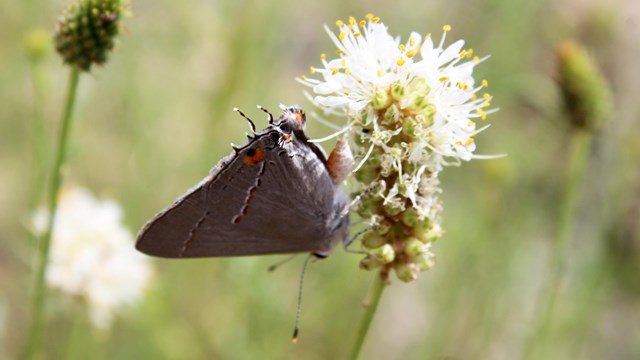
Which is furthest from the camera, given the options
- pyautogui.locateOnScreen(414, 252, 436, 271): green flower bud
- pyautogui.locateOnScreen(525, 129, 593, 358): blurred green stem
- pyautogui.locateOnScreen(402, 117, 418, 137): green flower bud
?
pyautogui.locateOnScreen(525, 129, 593, 358): blurred green stem

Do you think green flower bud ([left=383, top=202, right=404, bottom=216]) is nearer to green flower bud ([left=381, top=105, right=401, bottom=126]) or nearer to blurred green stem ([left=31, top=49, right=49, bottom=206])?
green flower bud ([left=381, top=105, right=401, bottom=126])

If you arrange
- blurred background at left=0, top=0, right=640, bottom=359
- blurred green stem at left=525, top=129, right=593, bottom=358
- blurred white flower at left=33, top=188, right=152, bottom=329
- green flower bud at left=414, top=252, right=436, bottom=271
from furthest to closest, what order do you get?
blurred background at left=0, top=0, right=640, bottom=359 < blurred white flower at left=33, top=188, right=152, bottom=329 < blurred green stem at left=525, top=129, right=593, bottom=358 < green flower bud at left=414, top=252, right=436, bottom=271

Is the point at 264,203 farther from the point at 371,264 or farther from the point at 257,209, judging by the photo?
the point at 371,264

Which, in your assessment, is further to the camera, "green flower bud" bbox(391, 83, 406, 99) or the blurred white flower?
the blurred white flower

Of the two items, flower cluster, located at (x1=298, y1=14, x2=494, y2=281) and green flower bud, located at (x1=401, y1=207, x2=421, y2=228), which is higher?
flower cluster, located at (x1=298, y1=14, x2=494, y2=281)

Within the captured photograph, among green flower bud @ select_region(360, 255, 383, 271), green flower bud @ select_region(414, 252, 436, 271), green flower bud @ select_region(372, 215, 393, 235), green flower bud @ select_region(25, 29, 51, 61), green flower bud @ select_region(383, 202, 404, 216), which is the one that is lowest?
green flower bud @ select_region(360, 255, 383, 271)

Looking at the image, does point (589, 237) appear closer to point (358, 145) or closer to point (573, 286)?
point (573, 286)

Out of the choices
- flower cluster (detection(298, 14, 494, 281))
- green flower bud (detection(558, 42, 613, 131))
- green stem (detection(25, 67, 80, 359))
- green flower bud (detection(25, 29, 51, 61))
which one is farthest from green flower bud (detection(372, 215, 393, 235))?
green flower bud (detection(25, 29, 51, 61))

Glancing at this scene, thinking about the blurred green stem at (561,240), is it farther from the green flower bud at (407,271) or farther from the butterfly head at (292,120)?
the butterfly head at (292,120)

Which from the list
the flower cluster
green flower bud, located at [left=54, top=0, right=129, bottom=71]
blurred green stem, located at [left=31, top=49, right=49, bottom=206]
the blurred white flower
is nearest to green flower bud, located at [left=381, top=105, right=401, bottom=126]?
the flower cluster
